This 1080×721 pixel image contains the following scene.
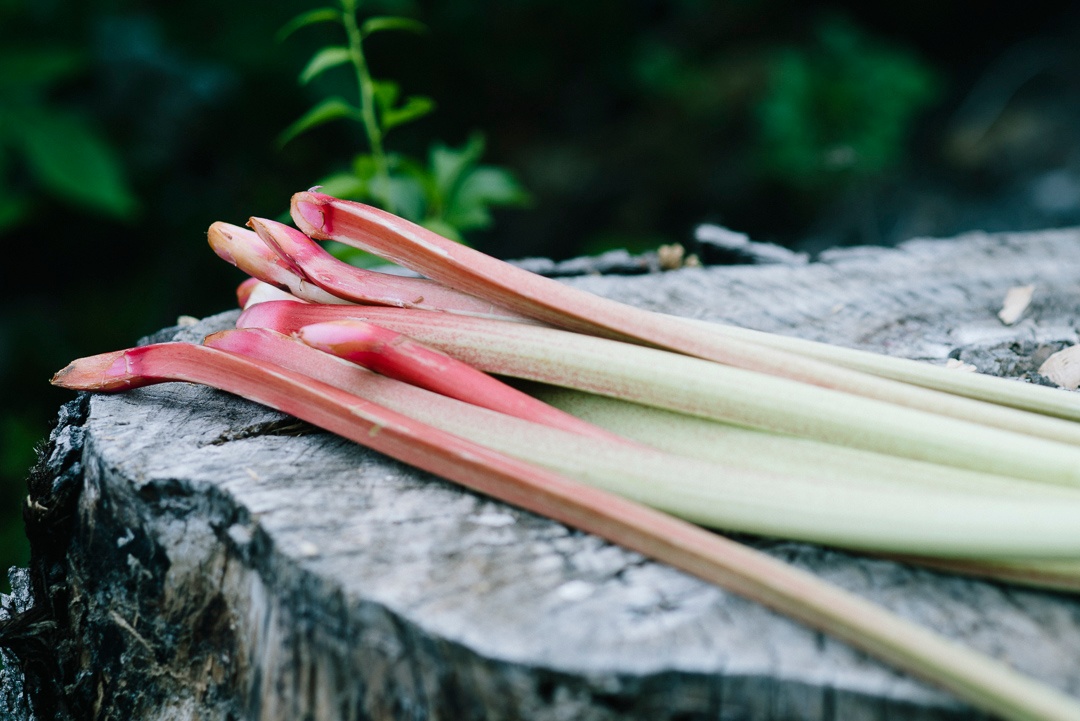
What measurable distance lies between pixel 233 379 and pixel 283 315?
0.16 metres

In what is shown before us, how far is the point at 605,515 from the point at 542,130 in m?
5.26

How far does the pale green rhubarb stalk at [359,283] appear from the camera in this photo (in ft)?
4.54

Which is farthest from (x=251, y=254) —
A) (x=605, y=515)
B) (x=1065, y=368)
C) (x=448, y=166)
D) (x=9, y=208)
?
(x=9, y=208)

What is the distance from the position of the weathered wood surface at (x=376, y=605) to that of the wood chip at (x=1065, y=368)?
2.26 feet

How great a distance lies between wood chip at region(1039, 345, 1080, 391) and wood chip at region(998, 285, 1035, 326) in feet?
0.75

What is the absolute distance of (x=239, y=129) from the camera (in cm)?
422

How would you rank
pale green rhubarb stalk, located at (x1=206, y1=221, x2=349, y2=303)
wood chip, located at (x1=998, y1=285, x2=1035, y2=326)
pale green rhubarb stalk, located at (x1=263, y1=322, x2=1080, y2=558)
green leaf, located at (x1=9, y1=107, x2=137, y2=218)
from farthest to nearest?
green leaf, located at (x1=9, y1=107, x2=137, y2=218) → wood chip, located at (x1=998, y1=285, x2=1035, y2=326) → pale green rhubarb stalk, located at (x1=206, y1=221, x2=349, y2=303) → pale green rhubarb stalk, located at (x1=263, y1=322, x2=1080, y2=558)

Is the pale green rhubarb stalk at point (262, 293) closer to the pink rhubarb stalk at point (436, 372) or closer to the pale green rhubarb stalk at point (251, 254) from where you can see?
the pale green rhubarb stalk at point (251, 254)

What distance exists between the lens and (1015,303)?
1.95 metres

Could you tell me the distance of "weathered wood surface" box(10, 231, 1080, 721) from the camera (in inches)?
35.9

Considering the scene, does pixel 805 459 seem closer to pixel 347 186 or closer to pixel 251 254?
pixel 251 254

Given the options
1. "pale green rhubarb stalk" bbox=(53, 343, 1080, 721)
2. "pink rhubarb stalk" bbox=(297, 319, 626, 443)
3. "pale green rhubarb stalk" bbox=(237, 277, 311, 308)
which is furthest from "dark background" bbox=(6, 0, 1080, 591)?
"pink rhubarb stalk" bbox=(297, 319, 626, 443)

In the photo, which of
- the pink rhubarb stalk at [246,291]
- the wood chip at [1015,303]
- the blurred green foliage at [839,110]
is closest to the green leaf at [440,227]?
the pink rhubarb stalk at [246,291]

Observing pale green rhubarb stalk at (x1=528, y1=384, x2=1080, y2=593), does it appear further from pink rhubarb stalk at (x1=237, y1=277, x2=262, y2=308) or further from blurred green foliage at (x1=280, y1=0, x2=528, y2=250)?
blurred green foliage at (x1=280, y1=0, x2=528, y2=250)
